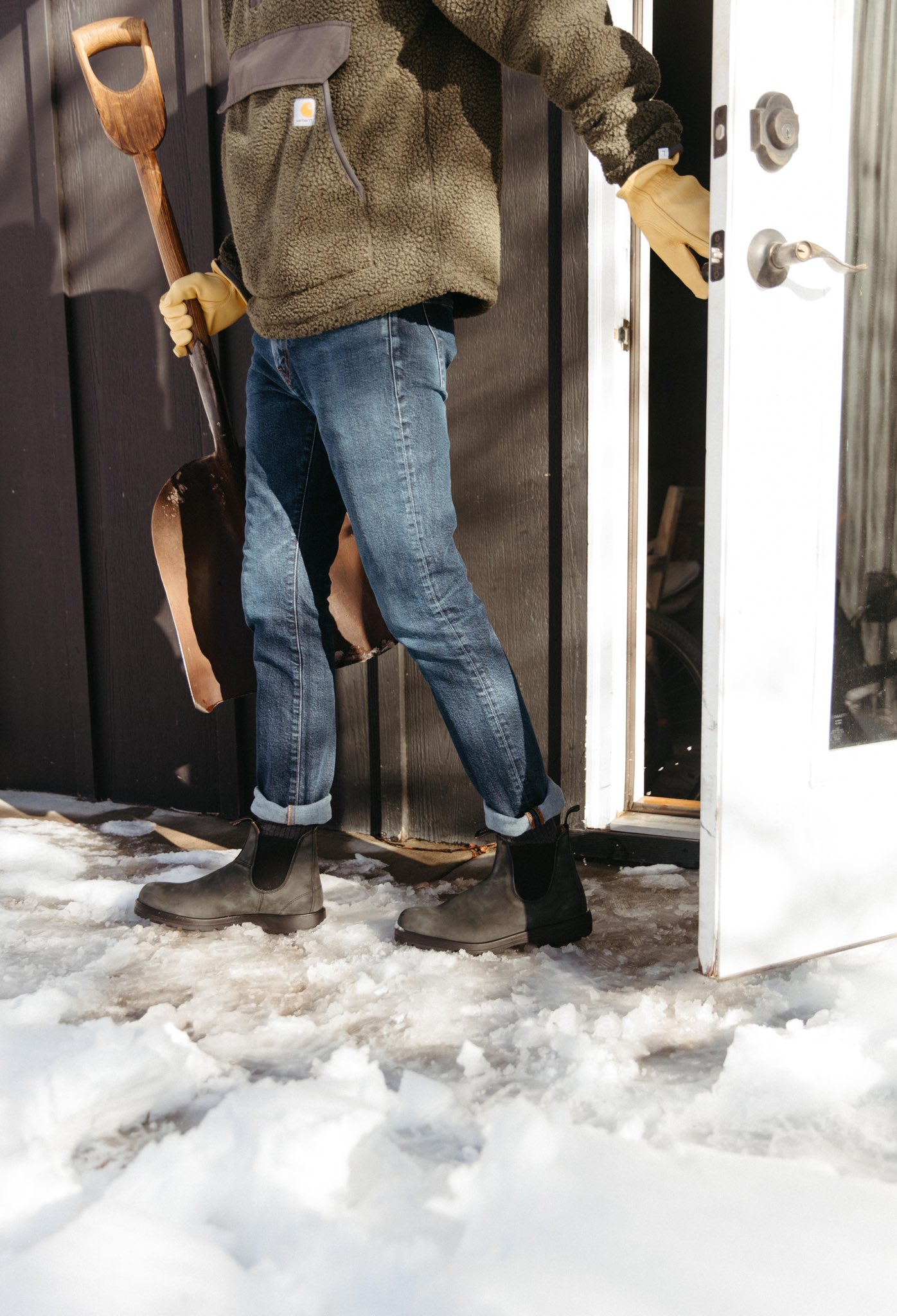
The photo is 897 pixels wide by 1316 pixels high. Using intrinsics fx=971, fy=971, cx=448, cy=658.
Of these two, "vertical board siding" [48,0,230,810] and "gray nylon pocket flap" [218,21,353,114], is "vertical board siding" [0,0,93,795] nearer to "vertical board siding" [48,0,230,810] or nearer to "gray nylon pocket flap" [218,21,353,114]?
"vertical board siding" [48,0,230,810]

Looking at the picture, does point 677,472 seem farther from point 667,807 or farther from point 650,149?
point 650,149

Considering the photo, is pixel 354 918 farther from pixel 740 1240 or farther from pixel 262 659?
pixel 740 1240

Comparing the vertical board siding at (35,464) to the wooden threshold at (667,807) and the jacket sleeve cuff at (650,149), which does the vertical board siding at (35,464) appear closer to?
the wooden threshold at (667,807)

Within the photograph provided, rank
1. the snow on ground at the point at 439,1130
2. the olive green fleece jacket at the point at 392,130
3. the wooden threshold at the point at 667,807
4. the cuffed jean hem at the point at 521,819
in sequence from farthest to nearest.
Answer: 1. the wooden threshold at the point at 667,807
2. the cuffed jean hem at the point at 521,819
3. the olive green fleece jacket at the point at 392,130
4. the snow on ground at the point at 439,1130

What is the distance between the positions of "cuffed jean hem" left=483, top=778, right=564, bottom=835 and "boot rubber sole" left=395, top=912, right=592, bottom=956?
6.7 inches

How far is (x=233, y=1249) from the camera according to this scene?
898mm

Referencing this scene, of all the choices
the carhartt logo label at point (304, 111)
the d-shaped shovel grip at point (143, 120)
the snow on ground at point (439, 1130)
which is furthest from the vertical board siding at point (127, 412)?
the carhartt logo label at point (304, 111)

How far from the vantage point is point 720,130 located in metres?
1.23

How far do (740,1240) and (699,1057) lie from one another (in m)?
0.33

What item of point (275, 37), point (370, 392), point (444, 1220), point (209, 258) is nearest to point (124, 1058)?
point (444, 1220)

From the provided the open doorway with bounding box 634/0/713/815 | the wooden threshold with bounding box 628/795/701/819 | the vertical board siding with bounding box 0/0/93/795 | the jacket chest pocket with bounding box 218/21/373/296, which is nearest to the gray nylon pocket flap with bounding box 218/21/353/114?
the jacket chest pocket with bounding box 218/21/373/296

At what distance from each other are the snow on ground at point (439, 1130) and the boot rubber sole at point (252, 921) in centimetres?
3

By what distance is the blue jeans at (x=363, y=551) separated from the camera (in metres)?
1.38

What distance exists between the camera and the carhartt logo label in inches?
50.2
